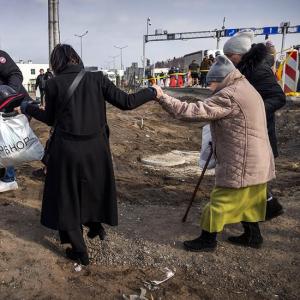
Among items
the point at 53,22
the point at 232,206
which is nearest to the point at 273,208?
the point at 232,206

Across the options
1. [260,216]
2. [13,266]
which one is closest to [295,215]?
[260,216]

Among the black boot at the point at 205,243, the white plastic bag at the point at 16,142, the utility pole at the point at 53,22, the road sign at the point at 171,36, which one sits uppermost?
the road sign at the point at 171,36

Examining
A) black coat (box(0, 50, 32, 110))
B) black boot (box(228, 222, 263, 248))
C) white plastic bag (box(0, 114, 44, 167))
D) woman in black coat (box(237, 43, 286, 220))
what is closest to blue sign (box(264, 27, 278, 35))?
black coat (box(0, 50, 32, 110))

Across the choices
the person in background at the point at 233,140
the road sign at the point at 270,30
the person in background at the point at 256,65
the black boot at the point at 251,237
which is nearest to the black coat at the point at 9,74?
the person in background at the point at 233,140

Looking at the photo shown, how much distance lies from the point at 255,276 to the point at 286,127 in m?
7.95

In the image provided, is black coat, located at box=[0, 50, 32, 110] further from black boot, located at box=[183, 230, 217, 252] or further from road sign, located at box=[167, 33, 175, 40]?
road sign, located at box=[167, 33, 175, 40]

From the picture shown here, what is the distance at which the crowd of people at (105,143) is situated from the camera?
302cm

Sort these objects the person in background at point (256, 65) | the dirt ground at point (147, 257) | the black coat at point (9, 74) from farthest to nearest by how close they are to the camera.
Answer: the black coat at point (9, 74), the person in background at point (256, 65), the dirt ground at point (147, 257)

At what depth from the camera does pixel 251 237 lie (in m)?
3.65

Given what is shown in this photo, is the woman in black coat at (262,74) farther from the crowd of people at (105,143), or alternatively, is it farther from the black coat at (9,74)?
the black coat at (9,74)

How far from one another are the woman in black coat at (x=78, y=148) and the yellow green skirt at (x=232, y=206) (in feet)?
2.69

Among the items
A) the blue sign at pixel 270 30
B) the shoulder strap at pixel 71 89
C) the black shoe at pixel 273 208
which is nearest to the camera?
the shoulder strap at pixel 71 89

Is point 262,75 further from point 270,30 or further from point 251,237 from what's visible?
point 270,30

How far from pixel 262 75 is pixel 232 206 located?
1230 millimetres
